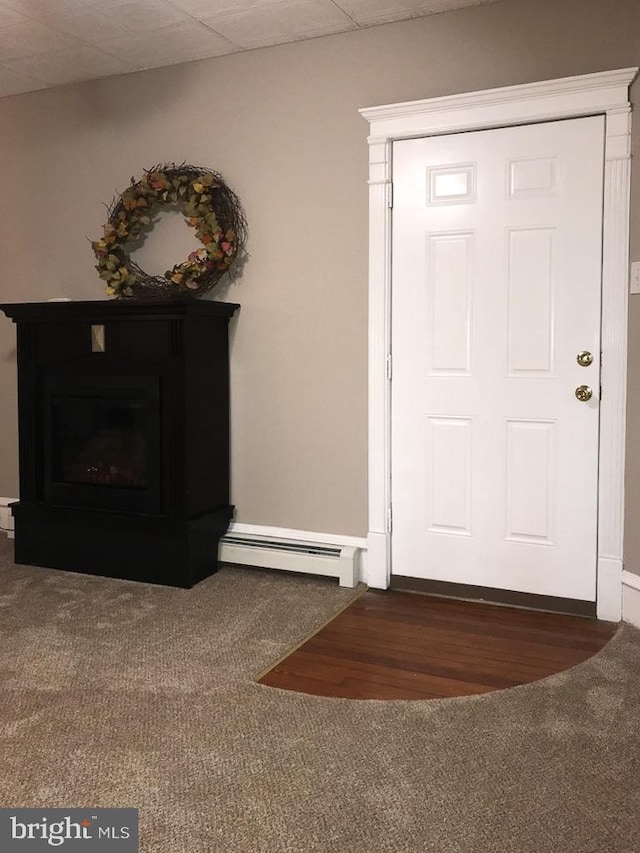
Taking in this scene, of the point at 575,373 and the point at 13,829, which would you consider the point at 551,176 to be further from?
the point at 13,829

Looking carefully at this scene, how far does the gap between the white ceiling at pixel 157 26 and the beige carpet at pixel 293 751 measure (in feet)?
8.17

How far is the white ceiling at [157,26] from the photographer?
10.6 ft

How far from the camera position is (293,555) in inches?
146

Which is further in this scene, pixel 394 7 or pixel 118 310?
pixel 118 310

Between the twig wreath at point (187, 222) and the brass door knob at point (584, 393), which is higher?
the twig wreath at point (187, 222)

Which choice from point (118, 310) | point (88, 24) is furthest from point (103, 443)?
point (88, 24)

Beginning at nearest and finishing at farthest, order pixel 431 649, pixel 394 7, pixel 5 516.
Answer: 1. pixel 431 649
2. pixel 394 7
3. pixel 5 516

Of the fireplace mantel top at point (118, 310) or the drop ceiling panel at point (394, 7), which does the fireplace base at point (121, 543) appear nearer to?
the fireplace mantel top at point (118, 310)

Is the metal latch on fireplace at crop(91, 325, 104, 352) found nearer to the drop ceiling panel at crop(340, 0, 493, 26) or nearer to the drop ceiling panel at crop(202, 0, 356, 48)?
the drop ceiling panel at crop(202, 0, 356, 48)

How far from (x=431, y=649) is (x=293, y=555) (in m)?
1.02

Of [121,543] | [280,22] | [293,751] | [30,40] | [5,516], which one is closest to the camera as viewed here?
[293,751]

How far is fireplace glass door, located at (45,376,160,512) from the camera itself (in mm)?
3635

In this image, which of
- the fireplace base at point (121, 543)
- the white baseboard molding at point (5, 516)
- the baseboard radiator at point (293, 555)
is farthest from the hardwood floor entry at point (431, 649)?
the white baseboard molding at point (5, 516)

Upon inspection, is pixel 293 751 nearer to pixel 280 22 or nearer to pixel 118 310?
pixel 118 310
